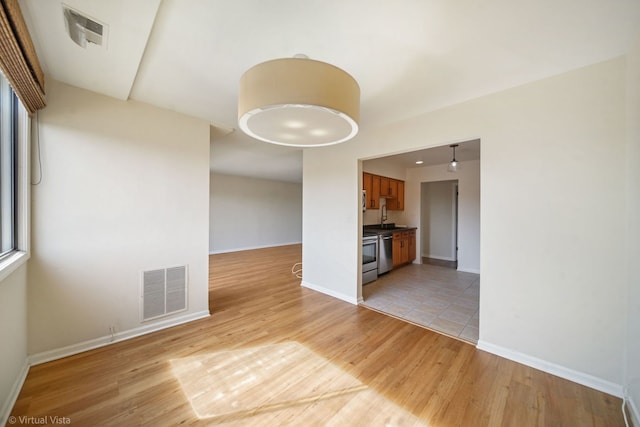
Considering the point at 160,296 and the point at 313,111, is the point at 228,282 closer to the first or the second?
the point at 160,296

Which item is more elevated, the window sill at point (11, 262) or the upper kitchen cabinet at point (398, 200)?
the upper kitchen cabinet at point (398, 200)

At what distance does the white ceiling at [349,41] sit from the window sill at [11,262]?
1525 millimetres

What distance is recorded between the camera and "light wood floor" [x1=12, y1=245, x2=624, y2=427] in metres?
1.57

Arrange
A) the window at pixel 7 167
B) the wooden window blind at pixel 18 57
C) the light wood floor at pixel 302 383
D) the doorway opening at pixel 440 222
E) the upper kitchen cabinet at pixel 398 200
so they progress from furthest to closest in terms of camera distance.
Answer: the doorway opening at pixel 440 222 → the upper kitchen cabinet at pixel 398 200 → the window at pixel 7 167 → the light wood floor at pixel 302 383 → the wooden window blind at pixel 18 57

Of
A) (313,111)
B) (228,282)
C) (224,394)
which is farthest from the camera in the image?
(228,282)

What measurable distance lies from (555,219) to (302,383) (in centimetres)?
256

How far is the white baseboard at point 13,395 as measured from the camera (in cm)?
146

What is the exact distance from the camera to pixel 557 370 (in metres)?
1.98

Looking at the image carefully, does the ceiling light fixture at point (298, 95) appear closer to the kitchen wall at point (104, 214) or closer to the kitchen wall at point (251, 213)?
the kitchen wall at point (104, 214)

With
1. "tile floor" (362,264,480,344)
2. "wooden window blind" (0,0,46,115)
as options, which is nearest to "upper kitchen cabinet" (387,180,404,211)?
"tile floor" (362,264,480,344)

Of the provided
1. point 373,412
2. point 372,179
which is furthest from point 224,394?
point 372,179

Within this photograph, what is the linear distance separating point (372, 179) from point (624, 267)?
372 cm

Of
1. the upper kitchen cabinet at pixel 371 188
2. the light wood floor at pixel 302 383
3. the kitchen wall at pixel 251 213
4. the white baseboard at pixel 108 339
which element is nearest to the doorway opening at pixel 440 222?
the upper kitchen cabinet at pixel 371 188

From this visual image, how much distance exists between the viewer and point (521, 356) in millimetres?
2145
